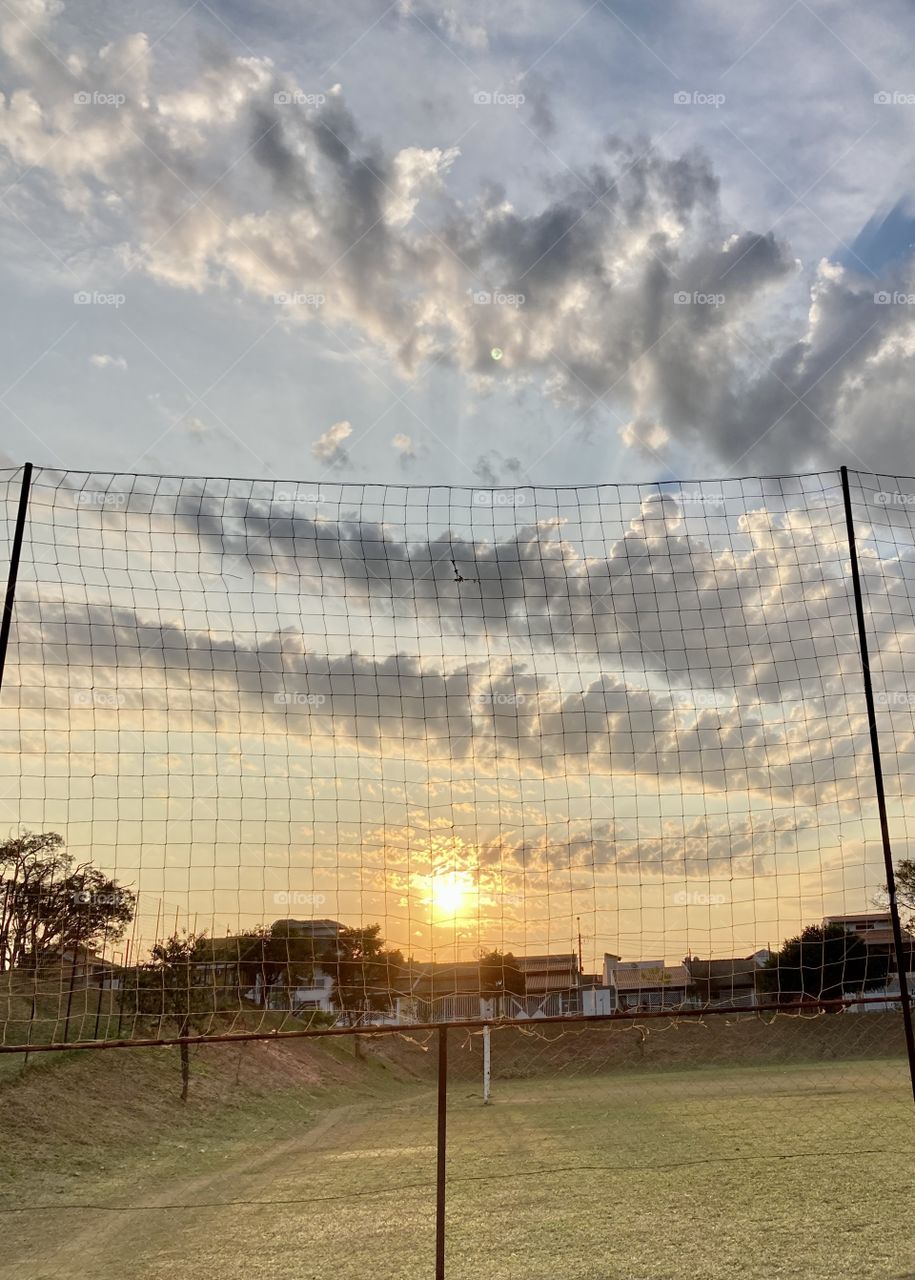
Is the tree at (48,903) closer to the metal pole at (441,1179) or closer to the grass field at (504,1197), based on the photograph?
the grass field at (504,1197)

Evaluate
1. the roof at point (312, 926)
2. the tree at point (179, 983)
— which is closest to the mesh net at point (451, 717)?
the roof at point (312, 926)

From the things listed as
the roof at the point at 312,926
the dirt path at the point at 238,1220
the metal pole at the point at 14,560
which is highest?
the metal pole at the point at 14,560

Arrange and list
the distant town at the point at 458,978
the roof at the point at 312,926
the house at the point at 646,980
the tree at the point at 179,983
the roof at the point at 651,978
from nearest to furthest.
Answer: the roof at the point at 651,978
the house at the point at 646,980
the roof at the point at 312,926
the distant town at the point at 458,978
the tree at the point at 179,983

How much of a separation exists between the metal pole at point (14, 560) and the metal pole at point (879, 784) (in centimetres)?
568

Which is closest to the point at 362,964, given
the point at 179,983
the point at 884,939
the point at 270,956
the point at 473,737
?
the point at 473,737

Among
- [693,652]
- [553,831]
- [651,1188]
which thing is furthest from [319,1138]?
[693,652]

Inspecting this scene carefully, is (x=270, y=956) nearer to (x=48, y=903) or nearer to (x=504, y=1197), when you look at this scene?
(x=48, y=903)

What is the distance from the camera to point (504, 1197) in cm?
1092

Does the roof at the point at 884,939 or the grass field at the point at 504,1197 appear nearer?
the grass field at the point at 504,1197

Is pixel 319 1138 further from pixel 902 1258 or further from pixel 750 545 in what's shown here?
pixel 750 545

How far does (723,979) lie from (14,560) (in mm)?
47379

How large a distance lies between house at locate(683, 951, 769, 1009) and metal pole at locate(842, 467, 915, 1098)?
1.00 meters

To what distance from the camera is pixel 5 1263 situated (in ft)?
30.3

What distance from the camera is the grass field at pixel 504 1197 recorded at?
8188 mm
